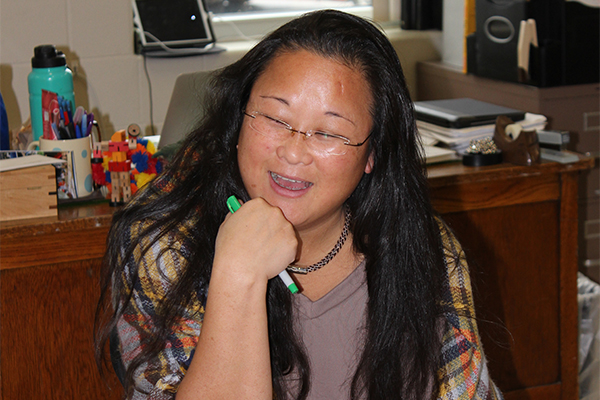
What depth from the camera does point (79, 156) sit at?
1635mm

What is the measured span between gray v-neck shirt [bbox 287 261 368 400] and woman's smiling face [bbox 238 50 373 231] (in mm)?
200

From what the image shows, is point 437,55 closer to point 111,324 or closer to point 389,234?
point 389,234

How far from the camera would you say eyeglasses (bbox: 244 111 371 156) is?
1103mm

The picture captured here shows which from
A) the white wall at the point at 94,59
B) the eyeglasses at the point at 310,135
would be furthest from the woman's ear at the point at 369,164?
the white wall at the point at 94,59

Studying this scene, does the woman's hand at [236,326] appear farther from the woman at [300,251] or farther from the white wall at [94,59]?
the white wall at [94,59]

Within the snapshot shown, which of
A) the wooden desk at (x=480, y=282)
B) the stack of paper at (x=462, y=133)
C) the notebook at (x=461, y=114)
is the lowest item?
the wooden desk at (x=480, y=282)

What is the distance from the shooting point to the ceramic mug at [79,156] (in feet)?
5.34

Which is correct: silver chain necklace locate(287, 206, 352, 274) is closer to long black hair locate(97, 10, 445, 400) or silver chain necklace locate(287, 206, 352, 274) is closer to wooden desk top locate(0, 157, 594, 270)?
long black hair locate(97, 10, 445, 400)

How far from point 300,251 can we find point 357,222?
13cm

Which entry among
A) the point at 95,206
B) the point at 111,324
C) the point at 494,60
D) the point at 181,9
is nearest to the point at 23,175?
the point at 95,206

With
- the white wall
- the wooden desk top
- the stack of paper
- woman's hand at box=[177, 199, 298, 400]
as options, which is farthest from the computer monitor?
woman's hand at box=[177, 199, 298, 400]

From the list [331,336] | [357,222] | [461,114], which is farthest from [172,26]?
[331,336]

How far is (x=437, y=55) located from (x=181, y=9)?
132 cm

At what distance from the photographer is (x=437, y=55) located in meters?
3.51
